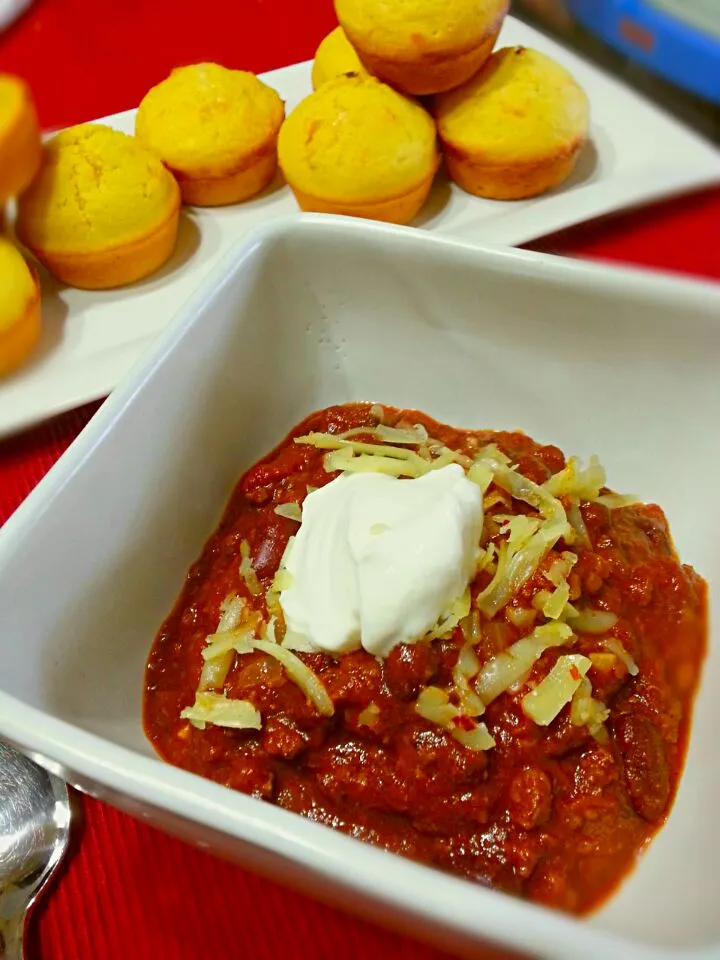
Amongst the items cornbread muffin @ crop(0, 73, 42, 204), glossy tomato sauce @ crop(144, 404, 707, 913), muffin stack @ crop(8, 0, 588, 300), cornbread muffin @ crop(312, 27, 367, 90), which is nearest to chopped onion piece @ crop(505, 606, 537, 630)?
glossy tomato sauce @ crop(144, 404, 707, 913)

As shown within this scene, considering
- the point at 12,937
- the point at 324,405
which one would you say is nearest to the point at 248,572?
the point at 324,405

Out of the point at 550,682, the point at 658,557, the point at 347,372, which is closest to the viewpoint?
the point at 550,682

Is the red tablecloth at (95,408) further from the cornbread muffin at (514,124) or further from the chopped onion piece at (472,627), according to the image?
the chopped onion piece at (472,627)

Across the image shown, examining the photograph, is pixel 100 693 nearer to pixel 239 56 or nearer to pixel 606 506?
pixel 606 506

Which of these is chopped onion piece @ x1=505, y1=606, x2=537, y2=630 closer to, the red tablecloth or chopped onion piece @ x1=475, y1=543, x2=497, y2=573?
chopped onion piece @ x1=475, y1=543, x2=497, y2=573

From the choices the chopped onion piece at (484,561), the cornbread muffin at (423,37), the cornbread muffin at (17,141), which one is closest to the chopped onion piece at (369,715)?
the chopped onion piece at (484,561)

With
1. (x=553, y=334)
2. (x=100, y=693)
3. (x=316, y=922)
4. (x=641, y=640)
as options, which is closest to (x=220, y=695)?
Result: (x=100, y=693)
